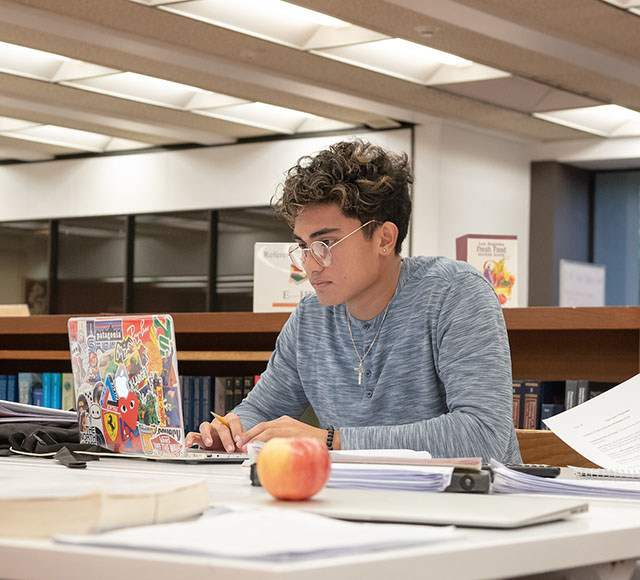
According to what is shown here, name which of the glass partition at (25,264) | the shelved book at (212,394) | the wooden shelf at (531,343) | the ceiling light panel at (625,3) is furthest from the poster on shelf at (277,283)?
the glass partition at (25,264)

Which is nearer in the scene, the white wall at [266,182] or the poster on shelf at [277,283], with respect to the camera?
the poster on shelf at [277,283]

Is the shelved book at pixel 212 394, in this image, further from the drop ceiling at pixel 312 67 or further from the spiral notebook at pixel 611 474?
the drop ceiling at pixel 312 67

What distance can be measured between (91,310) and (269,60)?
419 centimetres

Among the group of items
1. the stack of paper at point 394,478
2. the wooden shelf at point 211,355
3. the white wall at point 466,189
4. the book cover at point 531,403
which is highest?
the white wall at point 466,189

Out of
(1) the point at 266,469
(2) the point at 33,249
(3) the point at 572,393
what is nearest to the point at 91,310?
(2) the point at 33,249

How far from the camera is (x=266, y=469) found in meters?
1.05

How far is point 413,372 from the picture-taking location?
2.06 m

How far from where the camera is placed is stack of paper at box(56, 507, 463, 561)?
73 centimetres

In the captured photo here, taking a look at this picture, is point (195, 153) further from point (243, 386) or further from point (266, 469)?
point (266, 469)

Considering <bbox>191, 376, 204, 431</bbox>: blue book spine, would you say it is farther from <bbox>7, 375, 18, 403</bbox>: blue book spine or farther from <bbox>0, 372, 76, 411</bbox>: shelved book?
<bbox>7, 375, 18, 403</bbox>: blue book spine

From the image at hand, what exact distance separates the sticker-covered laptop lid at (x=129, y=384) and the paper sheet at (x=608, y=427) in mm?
617

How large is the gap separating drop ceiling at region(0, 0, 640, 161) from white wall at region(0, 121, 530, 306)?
8.1 inches

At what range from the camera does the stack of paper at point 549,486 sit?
1264 mm

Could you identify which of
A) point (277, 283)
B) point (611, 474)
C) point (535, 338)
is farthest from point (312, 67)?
point (611, 474)
